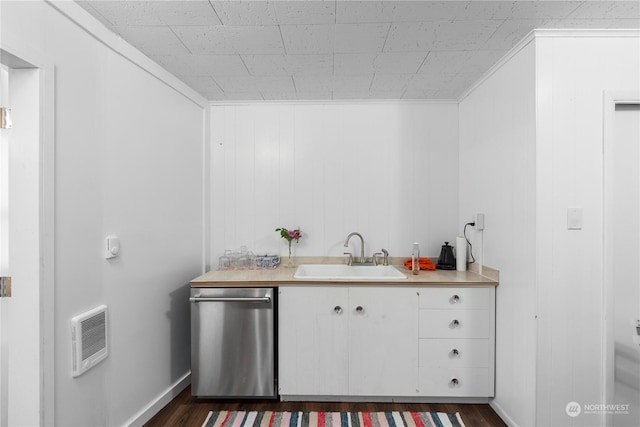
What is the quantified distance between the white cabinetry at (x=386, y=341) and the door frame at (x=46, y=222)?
1213mm

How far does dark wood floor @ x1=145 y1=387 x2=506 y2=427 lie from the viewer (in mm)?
2090

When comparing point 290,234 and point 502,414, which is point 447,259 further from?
point 290,234

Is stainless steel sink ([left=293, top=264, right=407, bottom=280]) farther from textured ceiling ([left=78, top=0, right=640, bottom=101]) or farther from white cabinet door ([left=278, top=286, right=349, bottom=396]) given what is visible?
textured ceiling ([left=78, top=0, right=640, bottom=101])

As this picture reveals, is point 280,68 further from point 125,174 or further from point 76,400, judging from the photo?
point 76,400

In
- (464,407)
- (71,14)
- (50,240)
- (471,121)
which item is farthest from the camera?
(471,121)

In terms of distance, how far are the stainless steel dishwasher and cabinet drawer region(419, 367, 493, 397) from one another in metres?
1.05

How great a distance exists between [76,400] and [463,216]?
2.76 m

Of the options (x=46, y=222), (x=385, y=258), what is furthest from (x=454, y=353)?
(x=46, y=222)

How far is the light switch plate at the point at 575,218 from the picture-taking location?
1.76 meters

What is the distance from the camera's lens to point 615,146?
1.78 meters

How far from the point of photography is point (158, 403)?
2172 mm

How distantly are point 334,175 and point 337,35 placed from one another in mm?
1253

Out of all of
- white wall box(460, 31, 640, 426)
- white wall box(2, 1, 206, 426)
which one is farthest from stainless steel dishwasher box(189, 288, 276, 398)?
white wall box(460, 31, 640, 426)

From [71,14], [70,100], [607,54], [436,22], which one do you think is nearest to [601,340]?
[607,54]
